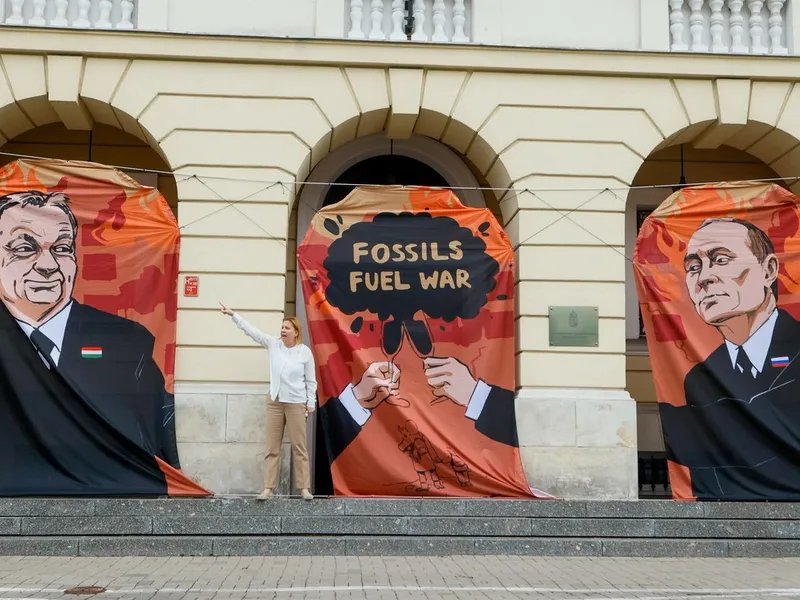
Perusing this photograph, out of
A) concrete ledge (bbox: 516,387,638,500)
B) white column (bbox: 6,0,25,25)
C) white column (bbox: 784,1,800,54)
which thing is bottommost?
concrete ledge (bbox: 516,387,638,500)

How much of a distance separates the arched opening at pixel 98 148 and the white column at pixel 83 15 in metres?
1.80

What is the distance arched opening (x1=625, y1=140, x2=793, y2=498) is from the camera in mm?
13211

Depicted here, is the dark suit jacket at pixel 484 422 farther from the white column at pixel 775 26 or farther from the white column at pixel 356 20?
the white column at pixel 775 26

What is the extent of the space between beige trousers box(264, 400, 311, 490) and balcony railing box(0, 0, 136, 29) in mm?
4953

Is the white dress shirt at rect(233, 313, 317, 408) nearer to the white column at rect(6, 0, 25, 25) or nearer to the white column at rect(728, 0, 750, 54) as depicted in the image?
the white column at rect(6, 0, 25, 25)

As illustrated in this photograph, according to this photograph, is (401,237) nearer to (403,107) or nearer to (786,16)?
(403,107)

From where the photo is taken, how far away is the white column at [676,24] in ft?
38.5

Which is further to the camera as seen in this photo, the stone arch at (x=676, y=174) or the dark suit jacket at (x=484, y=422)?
the stone arch at (x=676, y=174)

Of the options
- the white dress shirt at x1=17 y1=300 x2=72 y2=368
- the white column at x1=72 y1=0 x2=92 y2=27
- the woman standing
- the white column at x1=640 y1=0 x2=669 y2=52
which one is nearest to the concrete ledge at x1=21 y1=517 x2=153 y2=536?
the woman standing

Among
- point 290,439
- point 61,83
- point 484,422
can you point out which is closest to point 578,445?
point 484,422

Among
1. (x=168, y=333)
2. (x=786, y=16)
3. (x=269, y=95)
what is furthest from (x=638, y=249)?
(x=168, y=333)

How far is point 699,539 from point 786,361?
2413 mm

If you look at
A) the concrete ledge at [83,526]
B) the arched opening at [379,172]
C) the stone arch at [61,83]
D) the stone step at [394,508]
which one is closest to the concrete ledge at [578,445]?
the stone step at [394,508]

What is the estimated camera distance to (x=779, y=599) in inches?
287
